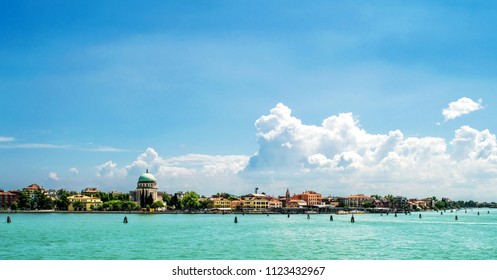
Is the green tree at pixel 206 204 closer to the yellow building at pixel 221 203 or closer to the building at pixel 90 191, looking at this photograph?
the yellow building at pixel 221 203

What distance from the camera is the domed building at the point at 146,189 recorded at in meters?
119

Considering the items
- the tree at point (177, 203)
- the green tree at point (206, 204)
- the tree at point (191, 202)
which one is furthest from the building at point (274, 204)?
the tree at point (177, 203)

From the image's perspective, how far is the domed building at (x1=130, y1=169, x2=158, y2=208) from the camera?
11933 cm

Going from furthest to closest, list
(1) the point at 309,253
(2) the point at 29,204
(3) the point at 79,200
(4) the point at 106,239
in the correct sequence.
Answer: (3) the point at 79,200 → (2) the point at 29,204 → (4) the point at 106,239 → (1) the point at 309,253

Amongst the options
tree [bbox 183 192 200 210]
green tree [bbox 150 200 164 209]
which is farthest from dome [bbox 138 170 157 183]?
tree [bbox 183 192 200 210]

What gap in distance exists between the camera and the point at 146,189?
121 m

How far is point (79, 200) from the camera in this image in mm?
115188

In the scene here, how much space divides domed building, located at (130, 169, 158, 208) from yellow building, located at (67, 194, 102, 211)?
8.63 metres

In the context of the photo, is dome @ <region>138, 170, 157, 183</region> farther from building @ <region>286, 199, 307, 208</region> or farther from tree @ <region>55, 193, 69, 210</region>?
building @ <region>286, 199, 307, 208</region>
